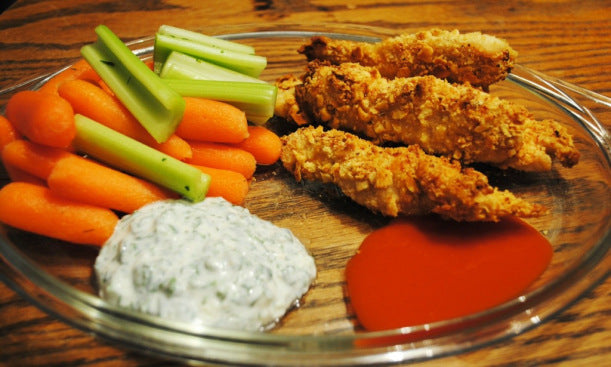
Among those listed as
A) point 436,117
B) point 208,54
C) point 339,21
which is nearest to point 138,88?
point 208,54

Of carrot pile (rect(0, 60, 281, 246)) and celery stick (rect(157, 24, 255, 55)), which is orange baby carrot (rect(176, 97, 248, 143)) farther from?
celery stick (rect(157, 24, 255, 55))

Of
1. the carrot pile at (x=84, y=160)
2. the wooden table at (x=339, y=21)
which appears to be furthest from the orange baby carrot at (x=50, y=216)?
the wooden table at (x=339, y=21)

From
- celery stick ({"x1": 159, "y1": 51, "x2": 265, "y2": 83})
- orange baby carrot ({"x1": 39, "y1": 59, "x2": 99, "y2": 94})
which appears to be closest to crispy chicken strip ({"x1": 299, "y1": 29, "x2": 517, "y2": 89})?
celery stick ({"x1": 159, "y1": 51, "x2": 265, "y2": 83})

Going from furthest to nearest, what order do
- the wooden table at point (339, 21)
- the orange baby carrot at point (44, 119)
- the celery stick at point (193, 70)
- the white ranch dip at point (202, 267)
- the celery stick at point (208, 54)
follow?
the wooden table at point (339, 21) → the celery stick at point (208, 54) → the celery stick at point (193, 70) → the orange baby carrot at point (44, 119) → the white ranch dip at point (202, 267)

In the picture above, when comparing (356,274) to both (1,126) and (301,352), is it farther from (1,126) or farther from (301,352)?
(1,126)

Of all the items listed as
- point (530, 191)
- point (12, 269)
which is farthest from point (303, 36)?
point (12, 269)

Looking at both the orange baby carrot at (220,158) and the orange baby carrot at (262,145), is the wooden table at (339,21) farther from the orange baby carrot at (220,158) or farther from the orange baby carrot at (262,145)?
the orange baby carrot at (262,145)
